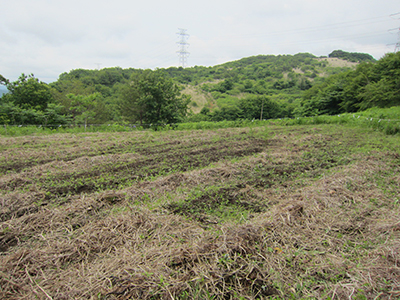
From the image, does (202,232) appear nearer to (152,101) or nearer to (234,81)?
(152,101)

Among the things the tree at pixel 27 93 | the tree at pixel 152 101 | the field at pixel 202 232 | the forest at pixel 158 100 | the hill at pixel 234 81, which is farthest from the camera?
the hill at pixel 234 81

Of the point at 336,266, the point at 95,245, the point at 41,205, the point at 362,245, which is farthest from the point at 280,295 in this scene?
the point at 41,205

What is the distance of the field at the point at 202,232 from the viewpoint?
2.13m

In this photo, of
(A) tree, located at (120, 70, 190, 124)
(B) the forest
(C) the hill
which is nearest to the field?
(B) the forest

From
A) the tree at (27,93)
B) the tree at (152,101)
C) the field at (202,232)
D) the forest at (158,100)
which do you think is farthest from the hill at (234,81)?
the field at (202,232)

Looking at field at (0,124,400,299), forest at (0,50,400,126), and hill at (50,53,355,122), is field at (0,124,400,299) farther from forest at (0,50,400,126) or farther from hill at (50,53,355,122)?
hill at (50,53,355,122)

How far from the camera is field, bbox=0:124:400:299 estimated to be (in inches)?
84.0

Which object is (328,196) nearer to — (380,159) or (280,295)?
(280,295)

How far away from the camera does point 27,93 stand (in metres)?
19.7

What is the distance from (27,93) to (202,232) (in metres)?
24.1

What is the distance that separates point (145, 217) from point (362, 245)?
3.01m

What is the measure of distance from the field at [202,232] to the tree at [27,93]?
1792cm

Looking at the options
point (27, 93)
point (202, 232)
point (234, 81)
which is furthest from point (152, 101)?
point (234, 81)

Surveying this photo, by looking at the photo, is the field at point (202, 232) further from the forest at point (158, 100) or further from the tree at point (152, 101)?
the tree at point (152, 101)
